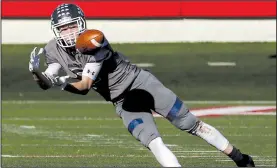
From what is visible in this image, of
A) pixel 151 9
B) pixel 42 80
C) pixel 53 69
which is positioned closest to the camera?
pixel 42 80

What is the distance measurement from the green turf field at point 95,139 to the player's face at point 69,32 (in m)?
2.11

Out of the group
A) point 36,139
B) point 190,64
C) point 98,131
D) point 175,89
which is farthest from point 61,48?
point 190,64

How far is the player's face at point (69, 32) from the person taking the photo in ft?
24.3

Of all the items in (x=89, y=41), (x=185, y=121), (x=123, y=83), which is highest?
(x=89, y=41)

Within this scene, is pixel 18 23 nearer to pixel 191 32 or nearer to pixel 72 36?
pixel 191 32

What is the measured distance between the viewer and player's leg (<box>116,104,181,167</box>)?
7141 millimetres

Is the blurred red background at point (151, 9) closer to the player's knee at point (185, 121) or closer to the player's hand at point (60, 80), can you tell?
the player's knee at point (185, 121)

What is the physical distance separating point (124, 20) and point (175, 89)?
3.93 m

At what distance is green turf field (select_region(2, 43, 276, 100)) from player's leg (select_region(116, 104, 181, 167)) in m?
10.6

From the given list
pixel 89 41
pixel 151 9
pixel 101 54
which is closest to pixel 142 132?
pixel 101 54

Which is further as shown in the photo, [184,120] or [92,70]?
[184,120]

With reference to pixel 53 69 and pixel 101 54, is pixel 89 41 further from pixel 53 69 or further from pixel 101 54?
pixel 53 69

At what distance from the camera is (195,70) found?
1967 centimetres

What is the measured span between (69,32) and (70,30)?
0.03m
